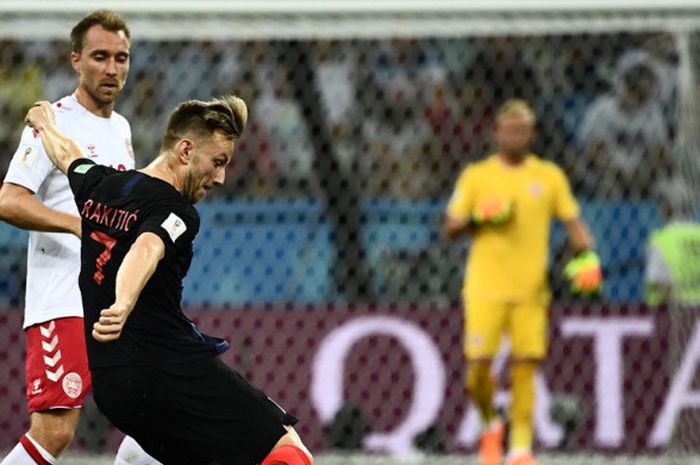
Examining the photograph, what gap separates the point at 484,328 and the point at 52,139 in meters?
4.13

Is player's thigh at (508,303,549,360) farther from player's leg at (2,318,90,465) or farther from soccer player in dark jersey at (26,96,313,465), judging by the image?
soccer player in dark jersey at (26,96,313,465)

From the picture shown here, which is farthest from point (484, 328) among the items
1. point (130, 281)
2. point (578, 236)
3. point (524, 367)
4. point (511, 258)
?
point (130, 281)

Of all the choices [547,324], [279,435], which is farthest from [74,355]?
[547,324]

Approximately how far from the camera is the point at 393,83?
12.2 m

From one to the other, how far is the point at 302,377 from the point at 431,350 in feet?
2.63

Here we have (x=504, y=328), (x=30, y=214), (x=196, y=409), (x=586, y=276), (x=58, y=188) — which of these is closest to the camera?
(x=196, y=409)

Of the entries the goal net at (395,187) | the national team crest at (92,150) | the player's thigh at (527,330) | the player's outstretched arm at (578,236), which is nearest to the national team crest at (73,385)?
the national team crest at (92,150)

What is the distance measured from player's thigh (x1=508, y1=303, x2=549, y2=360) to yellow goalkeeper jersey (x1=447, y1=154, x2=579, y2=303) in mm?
58

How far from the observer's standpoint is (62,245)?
18.5ft

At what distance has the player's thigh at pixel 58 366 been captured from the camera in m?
5.49

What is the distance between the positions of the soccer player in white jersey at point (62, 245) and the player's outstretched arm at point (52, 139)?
26cm

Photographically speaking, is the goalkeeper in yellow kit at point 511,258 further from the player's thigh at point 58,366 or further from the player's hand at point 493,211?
the player's thigh at point 58,366

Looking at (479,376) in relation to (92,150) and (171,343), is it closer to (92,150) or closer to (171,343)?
(92,150)

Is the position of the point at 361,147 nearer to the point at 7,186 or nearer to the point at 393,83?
the point at 393,83
